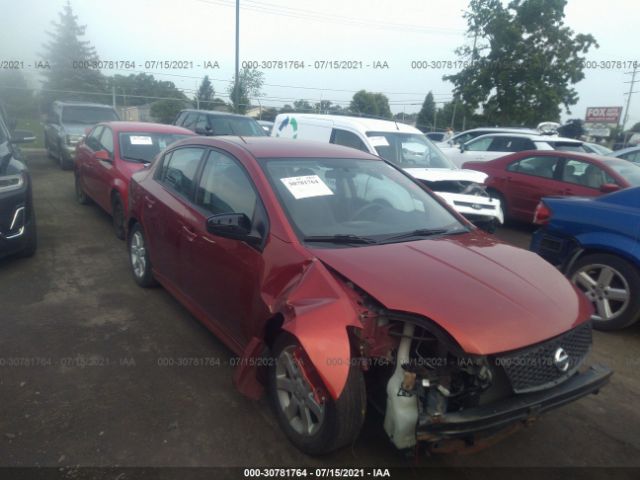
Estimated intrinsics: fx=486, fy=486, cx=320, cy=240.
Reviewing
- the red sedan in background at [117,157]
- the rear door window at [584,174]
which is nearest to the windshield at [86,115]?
the red sedan in background at [117,157]

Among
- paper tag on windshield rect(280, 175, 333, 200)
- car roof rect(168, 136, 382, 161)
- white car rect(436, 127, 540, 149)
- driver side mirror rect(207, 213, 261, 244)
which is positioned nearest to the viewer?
driver side mirror rect(207, 213, 261, 244)

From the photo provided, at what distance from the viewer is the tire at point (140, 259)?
4.91 metres

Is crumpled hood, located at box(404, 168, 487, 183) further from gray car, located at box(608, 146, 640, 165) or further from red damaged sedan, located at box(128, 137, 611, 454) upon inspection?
→ gray car, located at box(608, 146, 640, 165)

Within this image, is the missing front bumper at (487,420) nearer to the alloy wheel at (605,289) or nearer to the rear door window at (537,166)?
the alloy wheel at (605,289)

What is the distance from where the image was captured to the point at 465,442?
233 centimetres

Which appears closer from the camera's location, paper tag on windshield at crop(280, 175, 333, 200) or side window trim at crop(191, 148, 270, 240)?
side window trim at crop(191, 148, 270, 240)

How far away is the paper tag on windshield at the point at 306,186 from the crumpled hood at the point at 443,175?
148 inches

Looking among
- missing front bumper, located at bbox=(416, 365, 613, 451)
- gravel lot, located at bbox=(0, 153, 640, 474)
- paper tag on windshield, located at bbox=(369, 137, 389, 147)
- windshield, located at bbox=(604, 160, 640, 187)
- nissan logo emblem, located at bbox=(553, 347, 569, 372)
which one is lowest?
gravel lot, located at bbox=(0, 153, 640, 474)

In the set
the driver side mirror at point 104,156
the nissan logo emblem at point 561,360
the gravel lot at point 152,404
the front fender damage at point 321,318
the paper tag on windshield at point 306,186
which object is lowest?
the gravel lot at point 152,404

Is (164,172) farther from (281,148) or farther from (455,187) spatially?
(455,187)

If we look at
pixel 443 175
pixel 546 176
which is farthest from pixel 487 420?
pixel 546 176

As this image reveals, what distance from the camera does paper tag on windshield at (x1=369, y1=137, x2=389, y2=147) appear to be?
25.5ft

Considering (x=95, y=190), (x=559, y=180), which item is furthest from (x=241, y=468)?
(x=559, y=180)

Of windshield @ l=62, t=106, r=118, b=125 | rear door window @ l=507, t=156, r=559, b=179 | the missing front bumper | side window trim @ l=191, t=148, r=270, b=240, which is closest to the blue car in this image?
the missing front bumper
